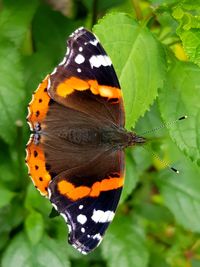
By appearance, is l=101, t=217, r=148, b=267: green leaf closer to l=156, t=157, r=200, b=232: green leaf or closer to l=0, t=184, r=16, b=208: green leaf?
l=156, t=157, r=200, b=232: green leaf

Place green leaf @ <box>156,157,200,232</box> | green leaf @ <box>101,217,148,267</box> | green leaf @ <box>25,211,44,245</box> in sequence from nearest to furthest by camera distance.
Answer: green leaf @ <box>25,211,44,245</box> < green leaf @ <box>101,217,148,267</box> < green leaf @ <box>156,157,200,232</box>

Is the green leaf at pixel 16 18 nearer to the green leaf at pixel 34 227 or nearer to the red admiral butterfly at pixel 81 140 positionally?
the red admiral butterfly at pixel 81 140

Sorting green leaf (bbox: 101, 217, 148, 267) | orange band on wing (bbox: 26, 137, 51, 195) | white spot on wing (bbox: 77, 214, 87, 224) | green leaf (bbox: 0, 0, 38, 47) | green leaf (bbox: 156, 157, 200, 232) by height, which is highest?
green leaf (bbox: 0, 0, 38, 47)

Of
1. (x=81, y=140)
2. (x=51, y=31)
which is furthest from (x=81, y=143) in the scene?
(x=51, y=31)

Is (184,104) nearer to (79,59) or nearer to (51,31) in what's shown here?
(79,59)

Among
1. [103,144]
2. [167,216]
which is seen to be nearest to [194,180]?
[167,216]

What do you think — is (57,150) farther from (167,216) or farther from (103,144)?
(167,216)

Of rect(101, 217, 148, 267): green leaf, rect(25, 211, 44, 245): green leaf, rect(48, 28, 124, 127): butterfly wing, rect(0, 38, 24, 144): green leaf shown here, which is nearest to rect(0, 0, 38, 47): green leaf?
rect(0, 38, 24, 144): green leaf
